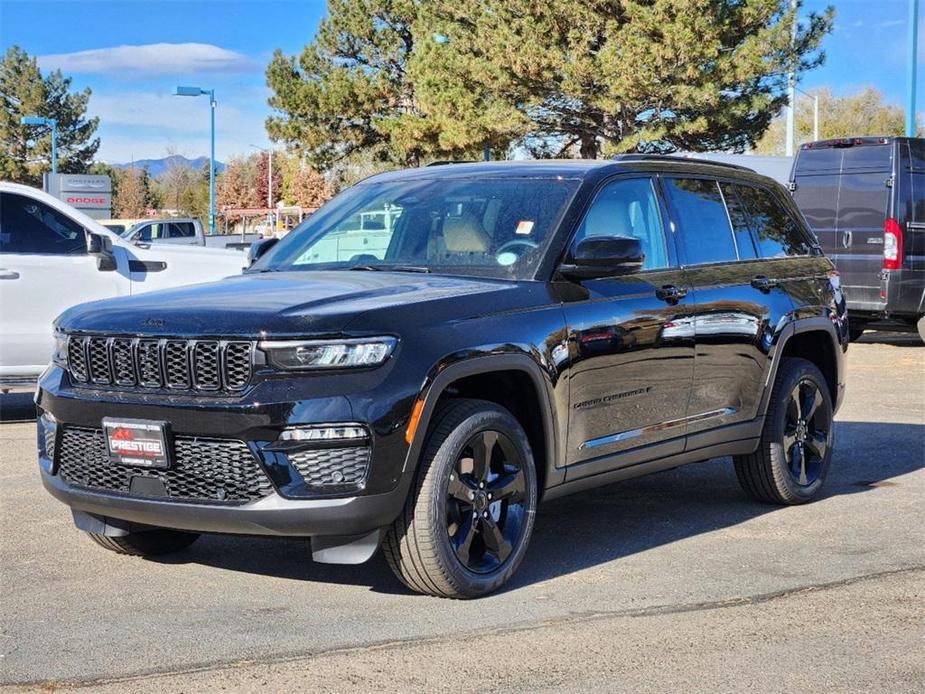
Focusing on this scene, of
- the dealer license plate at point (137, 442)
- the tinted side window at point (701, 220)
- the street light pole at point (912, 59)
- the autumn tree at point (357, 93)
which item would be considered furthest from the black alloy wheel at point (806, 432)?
the autumn tree at point (357, 93)

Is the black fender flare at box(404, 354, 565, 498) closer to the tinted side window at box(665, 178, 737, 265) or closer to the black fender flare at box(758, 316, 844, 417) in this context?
the tinted side window at box(665, 178, 737, 265)

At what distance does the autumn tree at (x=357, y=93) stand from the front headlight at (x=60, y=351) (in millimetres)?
37037

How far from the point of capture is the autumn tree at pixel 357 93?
44.7 metres

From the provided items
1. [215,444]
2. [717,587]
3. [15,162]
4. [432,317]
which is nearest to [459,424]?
[432,317]

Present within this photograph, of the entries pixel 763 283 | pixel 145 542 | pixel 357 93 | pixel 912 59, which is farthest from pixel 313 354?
pixel 357 93

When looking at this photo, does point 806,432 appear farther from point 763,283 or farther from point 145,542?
point 145,542

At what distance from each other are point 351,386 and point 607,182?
2.06 m

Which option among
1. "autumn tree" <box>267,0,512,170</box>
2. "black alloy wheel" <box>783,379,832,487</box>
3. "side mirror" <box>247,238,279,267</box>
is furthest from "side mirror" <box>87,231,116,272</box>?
"autumn tree" <box>267,0,512,170</box>

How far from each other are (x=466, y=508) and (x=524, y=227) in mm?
1404

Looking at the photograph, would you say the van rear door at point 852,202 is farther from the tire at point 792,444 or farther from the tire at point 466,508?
the tire at point 466,508

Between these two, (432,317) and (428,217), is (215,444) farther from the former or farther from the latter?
(428,217)

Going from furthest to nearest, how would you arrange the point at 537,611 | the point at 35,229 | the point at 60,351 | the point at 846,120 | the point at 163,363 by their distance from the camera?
the point at 846,120 < the point at 35,229 < the point at 60,351 < the point at 537,611 < the point at 163,363

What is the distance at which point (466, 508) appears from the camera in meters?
5.25

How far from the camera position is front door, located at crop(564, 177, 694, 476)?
227 inches
